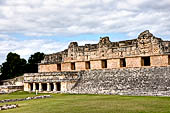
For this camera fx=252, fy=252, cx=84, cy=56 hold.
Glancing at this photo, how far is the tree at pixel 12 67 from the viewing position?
41500mm

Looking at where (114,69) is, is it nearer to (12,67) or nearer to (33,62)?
(12,67)

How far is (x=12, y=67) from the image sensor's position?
41.5 m

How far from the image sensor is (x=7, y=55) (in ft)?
138

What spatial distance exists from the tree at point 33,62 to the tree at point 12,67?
1203 mm

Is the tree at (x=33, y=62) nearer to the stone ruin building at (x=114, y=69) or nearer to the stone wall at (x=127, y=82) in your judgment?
the stone ruin building at (x=114, y=69)

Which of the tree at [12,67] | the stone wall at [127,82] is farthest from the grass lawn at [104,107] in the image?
the tree at [12,67]

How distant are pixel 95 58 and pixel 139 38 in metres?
4.84

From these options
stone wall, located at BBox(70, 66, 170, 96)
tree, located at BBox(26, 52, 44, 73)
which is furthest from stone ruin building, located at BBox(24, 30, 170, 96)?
tree, located at BBox(26, 52, 44, 73)

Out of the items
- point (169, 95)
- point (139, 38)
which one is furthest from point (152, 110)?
point (139, 38)

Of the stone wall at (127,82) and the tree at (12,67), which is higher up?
the tree at (12,67)

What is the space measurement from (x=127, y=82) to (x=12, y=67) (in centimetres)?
2758

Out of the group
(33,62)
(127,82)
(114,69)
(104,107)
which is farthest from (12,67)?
(104,107)

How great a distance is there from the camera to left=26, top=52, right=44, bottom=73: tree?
143 ft

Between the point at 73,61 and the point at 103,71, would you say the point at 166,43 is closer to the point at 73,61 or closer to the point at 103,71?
the point at 103,71
